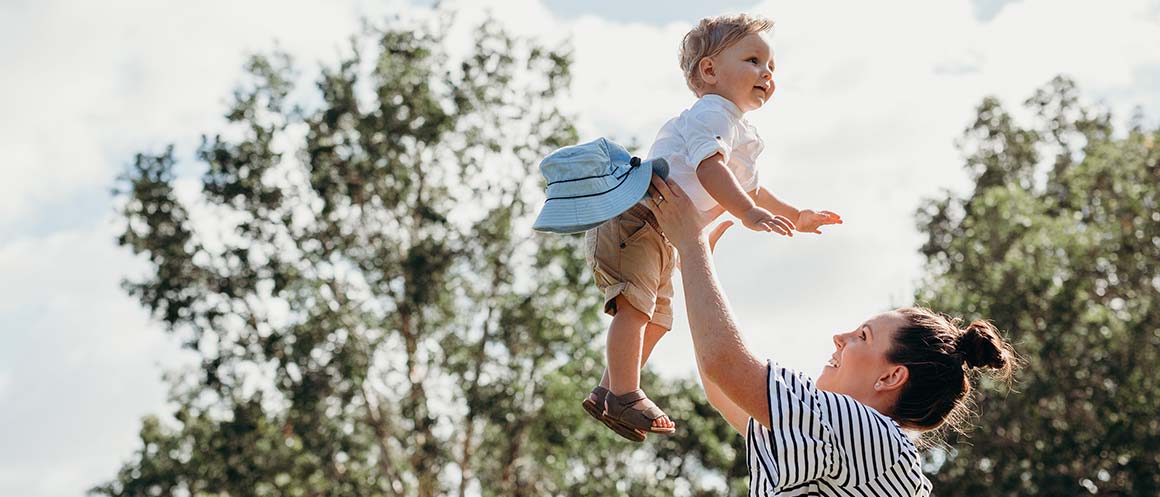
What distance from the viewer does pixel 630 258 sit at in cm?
376

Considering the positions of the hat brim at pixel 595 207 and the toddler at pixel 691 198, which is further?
the toddler at pixel 691 198

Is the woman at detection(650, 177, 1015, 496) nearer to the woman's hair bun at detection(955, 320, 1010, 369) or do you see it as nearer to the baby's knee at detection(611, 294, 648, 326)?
the woman's hair bun at detection(955, 320, 1010, 369)

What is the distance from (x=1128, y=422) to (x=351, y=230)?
41.8 feet

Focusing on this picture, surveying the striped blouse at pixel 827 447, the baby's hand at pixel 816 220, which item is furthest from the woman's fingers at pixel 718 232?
the striped blouse at pixel 827 447

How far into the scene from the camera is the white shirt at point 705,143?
356 centimetres

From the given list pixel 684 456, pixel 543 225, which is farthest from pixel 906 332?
pixel 684 456

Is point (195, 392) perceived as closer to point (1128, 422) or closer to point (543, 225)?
point (1128, 422)

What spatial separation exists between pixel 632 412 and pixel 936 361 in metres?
0.81

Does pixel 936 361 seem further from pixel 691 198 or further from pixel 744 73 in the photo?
pixel 744 73

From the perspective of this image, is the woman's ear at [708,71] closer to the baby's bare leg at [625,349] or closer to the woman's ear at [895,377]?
the baby's bare leg at [625,349]

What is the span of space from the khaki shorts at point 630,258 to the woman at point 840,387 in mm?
258

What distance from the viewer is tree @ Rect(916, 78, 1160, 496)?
21.2 meters

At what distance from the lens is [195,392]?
2231 cm

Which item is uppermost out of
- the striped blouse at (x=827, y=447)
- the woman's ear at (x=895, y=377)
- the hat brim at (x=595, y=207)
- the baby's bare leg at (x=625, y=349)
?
A: the hat brim at (x=595, y=207)
